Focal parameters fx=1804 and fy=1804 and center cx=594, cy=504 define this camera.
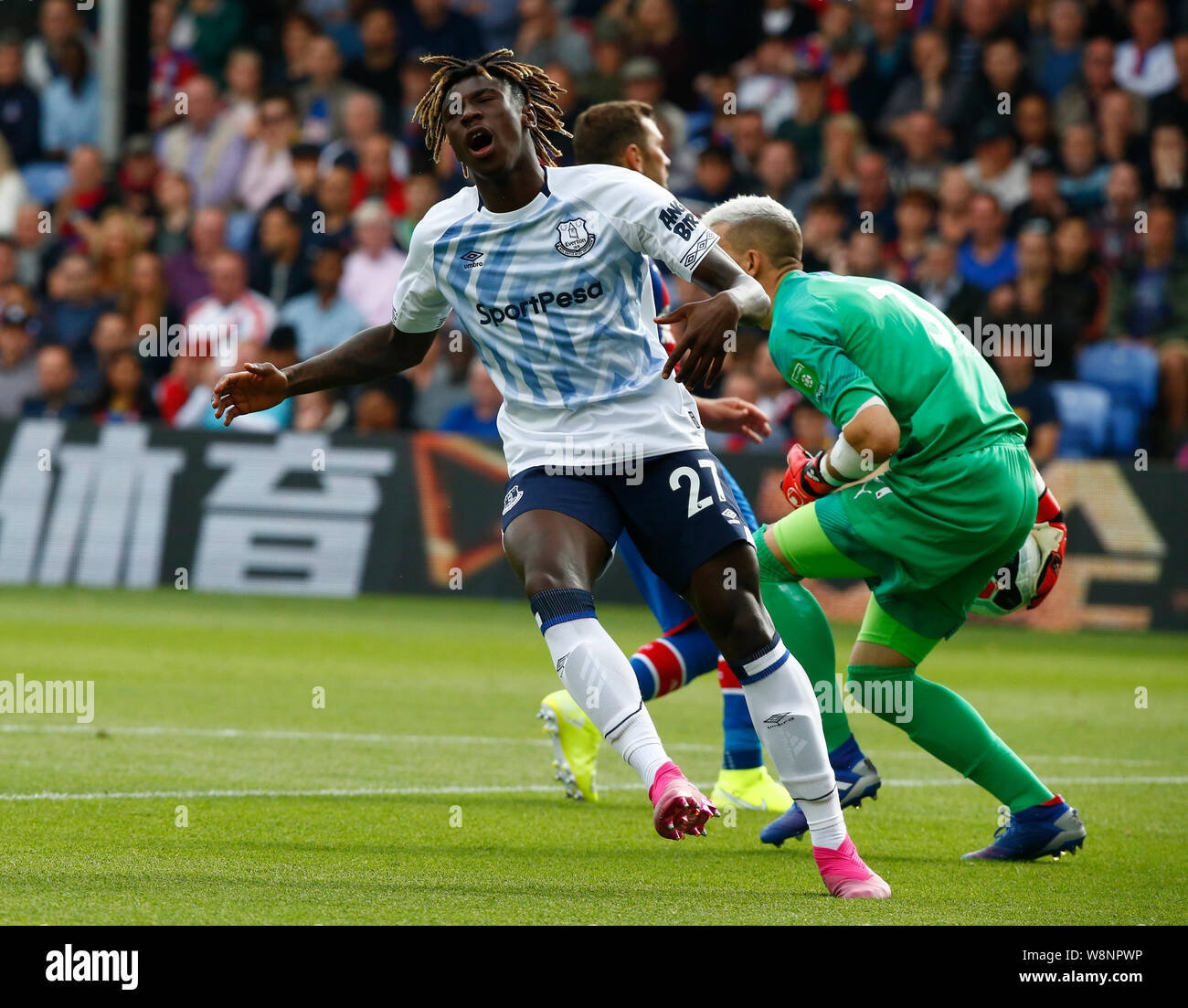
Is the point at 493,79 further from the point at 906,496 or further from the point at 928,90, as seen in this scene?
the point at 928,90

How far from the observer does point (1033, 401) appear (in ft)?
46.8

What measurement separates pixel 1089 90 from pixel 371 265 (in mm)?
6704

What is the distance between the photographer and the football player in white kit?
15.7 feet

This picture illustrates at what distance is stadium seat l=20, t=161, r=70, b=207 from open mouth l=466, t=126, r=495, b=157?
1517 cm

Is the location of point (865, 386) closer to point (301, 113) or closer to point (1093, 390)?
point (1093, 390)

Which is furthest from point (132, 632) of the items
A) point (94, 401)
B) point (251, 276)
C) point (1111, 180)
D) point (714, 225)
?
point (1111, 180)

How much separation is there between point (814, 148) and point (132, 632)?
8.07 meters

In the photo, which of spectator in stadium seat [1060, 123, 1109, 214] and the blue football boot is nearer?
the blue football boot

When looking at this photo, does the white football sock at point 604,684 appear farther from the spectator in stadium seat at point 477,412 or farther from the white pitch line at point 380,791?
the spectator in stadium seat at point 477,412

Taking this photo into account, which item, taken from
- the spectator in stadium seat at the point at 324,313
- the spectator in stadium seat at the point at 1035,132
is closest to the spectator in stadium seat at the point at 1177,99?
the spectator in stadium seat at the point at 1035,132

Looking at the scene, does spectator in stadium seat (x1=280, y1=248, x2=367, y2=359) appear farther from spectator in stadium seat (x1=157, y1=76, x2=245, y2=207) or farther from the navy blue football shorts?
the navy blue football shorts
